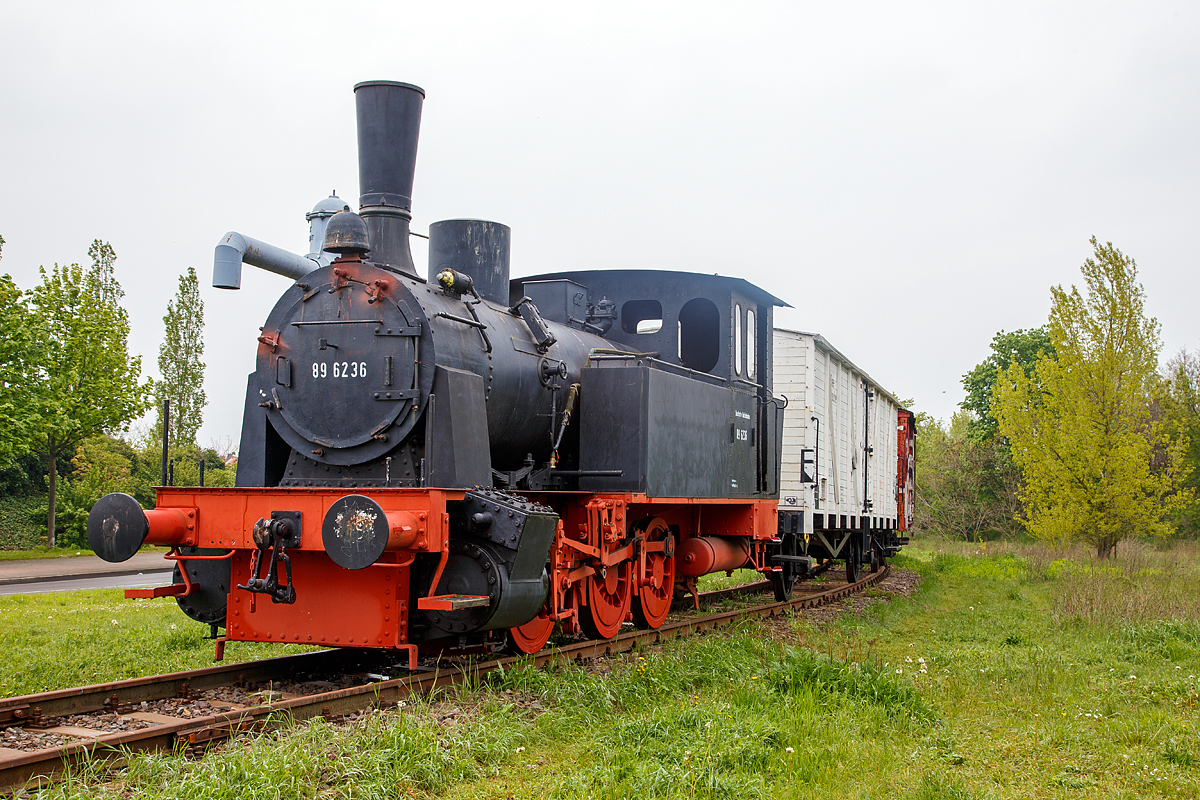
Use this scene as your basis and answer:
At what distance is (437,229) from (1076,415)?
58.0 feet

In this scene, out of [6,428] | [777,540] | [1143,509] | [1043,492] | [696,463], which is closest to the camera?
[696,463]

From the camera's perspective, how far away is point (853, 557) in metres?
16.6

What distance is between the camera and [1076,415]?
68.9ft

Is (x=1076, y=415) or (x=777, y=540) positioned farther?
(x=1076, y=415)

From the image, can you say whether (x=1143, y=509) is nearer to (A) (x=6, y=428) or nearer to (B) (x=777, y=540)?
(B) (x=777, y=540)

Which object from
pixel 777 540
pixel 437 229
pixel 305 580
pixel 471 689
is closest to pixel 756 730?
pixel 471 689

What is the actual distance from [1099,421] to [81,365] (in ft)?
75.7

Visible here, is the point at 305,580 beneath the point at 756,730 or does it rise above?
above

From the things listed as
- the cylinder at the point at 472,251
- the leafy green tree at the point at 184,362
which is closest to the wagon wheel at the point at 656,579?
the cylinder at the point at 472,251

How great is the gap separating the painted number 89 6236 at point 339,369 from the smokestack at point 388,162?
78 cm

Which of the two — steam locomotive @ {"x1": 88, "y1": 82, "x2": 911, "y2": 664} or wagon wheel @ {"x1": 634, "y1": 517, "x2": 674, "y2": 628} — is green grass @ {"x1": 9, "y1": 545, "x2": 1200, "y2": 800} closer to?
wagon wheel @ {"x1": 634, "y1": 517, "x2": 674, "y2": 628}

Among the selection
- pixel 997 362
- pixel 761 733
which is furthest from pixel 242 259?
pixel 997 362

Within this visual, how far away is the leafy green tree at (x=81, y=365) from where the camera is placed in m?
21.6

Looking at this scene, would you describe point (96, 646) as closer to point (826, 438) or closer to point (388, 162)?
point (388, 162)
